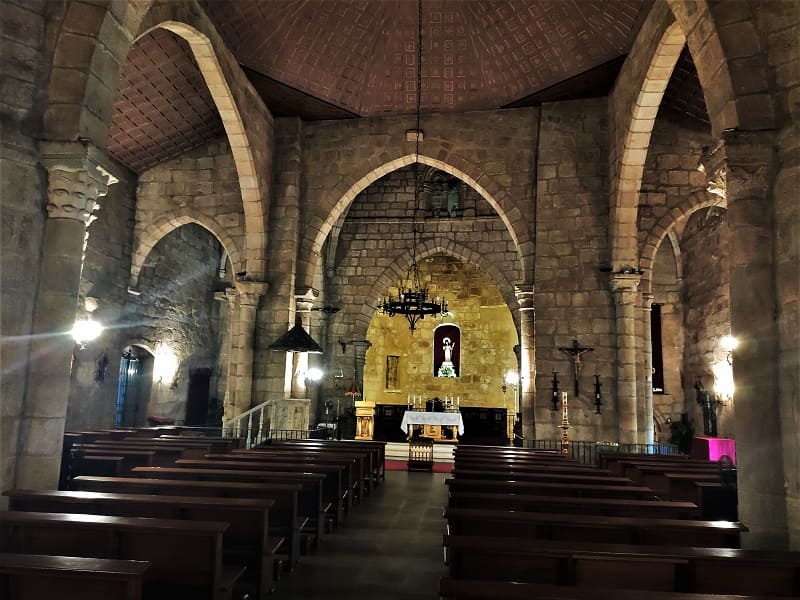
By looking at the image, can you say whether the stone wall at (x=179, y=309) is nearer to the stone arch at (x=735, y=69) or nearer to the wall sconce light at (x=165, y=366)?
the wall sconce light at (x=165, y=366)

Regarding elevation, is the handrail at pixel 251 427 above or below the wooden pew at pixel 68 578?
above

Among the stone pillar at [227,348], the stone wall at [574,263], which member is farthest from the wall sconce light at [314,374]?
the stone wall at [574,263]

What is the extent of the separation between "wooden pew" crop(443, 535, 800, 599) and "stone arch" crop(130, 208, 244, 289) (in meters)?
10.1

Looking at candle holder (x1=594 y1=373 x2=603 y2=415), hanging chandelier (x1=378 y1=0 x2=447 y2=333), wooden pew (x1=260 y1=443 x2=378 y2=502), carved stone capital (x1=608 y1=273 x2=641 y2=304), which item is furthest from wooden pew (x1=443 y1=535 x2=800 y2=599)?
hanging chandelier (x1=378 y1=0 x2=447 y2=333)

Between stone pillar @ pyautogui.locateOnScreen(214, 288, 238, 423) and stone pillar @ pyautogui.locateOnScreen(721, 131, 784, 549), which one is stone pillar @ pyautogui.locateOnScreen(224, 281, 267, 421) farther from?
stone pillar @ pyautogui.locateOnScreen(721, 131, 784, 549)

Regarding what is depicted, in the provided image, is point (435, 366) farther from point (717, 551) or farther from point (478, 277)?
point (717, 551)

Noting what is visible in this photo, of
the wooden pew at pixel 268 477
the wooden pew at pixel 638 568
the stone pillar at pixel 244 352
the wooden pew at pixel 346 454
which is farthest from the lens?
the stone pillar at pixel 244 352

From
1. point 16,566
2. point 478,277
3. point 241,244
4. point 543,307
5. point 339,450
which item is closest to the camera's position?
point 16,566

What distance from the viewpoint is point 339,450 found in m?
7.73

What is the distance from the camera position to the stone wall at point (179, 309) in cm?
1348

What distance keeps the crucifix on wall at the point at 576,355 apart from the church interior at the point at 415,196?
0.06 metres

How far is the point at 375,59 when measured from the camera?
10922 millimetres

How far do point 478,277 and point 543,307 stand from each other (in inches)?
381

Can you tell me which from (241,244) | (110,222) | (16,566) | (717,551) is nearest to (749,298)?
(717,551)
